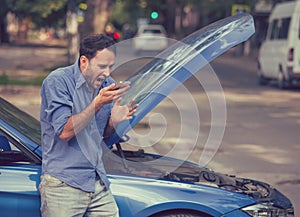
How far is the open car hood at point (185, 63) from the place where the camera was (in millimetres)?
4133

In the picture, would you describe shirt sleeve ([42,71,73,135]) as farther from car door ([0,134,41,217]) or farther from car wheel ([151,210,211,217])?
car wheel ([151,210,211,217])

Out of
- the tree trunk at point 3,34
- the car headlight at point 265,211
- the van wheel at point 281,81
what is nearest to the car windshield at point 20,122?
the car headlight at point 265,211

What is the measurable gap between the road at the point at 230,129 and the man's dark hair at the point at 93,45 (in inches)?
37.4

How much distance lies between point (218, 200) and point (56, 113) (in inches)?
48.8

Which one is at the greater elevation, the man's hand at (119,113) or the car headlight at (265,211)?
the man's hand at (119,113)

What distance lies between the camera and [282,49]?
70.6 ft

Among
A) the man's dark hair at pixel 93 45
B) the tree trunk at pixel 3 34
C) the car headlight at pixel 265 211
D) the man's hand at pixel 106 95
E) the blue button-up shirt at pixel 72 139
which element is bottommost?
the tree trunk at pixel 3 34

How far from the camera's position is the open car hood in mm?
4133

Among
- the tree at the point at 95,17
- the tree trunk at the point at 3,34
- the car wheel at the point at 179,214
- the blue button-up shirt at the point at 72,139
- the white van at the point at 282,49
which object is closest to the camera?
the blue button-up shirt at the point at 72,139

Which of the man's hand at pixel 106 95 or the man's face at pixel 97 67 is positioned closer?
the man's hand at pixel 106 95

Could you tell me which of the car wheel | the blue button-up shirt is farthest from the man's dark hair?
the car wheel

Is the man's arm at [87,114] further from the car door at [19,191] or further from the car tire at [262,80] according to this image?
the car tire at [262,80]

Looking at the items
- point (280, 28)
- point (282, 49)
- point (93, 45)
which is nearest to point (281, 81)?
point (282, 49)

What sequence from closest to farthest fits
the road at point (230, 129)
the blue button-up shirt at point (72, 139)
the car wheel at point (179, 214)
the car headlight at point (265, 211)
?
1. the blue button-up shirt at point (72, 139)
2. the car wheel at point (179, 214)
3. the car headlight at point (265, 211)
4. the road at point (230, 129)
